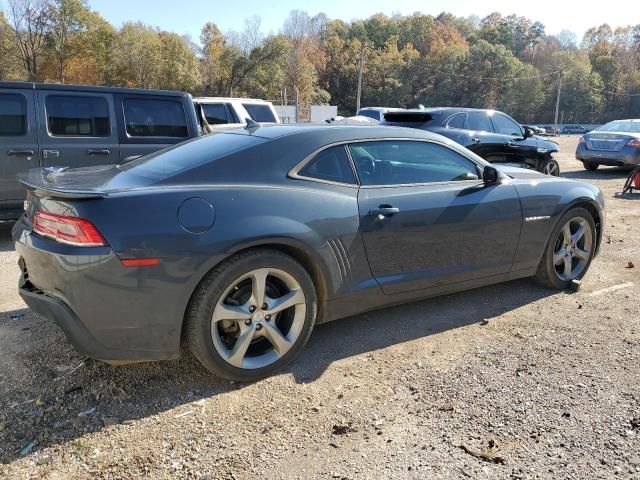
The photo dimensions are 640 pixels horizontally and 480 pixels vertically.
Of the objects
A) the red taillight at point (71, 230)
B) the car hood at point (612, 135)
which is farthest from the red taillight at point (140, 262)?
the car hood at point (612, 135)

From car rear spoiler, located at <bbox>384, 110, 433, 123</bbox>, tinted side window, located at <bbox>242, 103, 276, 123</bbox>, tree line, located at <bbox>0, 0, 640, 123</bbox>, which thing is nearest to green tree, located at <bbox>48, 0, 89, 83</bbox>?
tree line, located at <bbox>0, 0, 640, 123</bbox>

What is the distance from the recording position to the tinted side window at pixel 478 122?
9.59m

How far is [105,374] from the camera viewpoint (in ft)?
9.99

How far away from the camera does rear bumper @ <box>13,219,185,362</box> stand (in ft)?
8.38

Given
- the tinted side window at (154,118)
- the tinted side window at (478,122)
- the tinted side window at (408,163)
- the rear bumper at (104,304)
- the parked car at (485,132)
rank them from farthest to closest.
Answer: the tinted side window at (478,122) < the parked car at (485,132) < the tinted side window at (154,118) < the tinted side window at (408,163) < the rear bumper at (104,304)

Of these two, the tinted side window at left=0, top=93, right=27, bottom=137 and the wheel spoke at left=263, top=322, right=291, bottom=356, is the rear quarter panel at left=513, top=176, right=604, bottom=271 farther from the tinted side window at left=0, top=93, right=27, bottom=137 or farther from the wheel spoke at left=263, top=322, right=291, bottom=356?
the tinted side window at left=0, top=93, right=27, bottom=137

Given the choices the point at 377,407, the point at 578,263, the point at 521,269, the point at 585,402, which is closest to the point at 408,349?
the point at 377,407

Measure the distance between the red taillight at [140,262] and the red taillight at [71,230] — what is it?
137mm

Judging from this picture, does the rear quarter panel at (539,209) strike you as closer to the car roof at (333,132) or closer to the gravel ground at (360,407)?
the gravel ground at (360,407)

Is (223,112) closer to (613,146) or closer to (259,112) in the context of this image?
(259,112)

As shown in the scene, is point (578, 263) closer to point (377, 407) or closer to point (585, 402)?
point (585, 402)

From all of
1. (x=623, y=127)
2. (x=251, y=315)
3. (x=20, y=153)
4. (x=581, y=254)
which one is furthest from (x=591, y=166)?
(x=251, y=315)

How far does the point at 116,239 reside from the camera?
8.37 ft

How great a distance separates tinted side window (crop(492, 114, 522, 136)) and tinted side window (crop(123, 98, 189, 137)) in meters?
6.08
